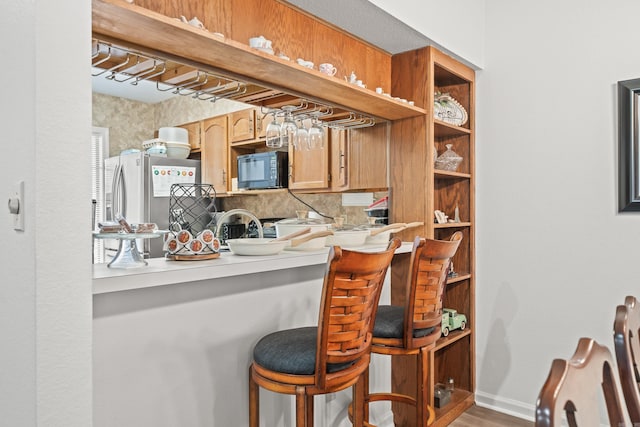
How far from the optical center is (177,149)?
3.79 m

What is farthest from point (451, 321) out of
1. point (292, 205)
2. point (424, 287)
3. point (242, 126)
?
point (242, 126)

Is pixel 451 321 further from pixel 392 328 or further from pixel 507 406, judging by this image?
pixel 392 328

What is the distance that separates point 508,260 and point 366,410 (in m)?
1.34

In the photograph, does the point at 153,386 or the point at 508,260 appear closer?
the point at 153,386

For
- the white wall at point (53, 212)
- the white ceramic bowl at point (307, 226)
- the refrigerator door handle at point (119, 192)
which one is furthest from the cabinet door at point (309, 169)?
the white wall at point (53, 212)

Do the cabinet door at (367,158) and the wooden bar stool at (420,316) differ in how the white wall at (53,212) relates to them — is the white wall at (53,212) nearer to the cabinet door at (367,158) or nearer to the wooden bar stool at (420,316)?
the wooden bar stool at (420,316)

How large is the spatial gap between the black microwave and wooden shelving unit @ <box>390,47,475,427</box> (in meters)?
0.84

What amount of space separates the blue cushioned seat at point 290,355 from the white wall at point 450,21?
1.49 metres

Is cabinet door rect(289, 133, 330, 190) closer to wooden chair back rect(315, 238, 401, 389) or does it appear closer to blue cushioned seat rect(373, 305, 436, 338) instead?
blue cushioned seat rect(373, 305, 436, 338)

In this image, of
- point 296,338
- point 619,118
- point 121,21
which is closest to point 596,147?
point 619,118

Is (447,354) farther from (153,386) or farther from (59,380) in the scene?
(59,380)

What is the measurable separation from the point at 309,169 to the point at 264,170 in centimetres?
35

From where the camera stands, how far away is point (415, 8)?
90.7 inches

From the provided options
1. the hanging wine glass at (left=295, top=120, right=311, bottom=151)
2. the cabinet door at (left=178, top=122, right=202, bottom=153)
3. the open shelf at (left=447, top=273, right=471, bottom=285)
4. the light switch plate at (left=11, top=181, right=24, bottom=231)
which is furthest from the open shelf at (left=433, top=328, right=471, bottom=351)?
the cabinet door at (left=178, top=122, right=202, bottom=153)
